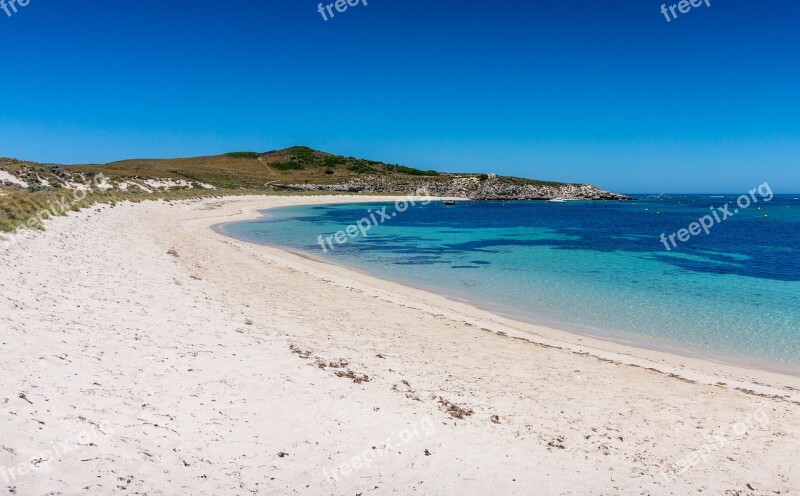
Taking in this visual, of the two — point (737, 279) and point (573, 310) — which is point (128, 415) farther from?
point (737, 279)

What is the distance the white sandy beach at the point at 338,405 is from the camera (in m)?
5.14

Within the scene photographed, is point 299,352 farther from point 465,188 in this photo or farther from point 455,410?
point 465,188

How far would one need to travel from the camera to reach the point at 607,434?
664cm

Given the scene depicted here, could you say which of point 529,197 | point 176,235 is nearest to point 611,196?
point 529,197

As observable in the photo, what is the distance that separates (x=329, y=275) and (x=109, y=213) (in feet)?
58.6

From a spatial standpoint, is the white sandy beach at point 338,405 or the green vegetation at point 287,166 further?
the green vegetation at point 287,166

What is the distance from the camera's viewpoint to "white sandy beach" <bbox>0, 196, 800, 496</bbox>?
5141 mm

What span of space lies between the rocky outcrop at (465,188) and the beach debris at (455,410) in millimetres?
109482

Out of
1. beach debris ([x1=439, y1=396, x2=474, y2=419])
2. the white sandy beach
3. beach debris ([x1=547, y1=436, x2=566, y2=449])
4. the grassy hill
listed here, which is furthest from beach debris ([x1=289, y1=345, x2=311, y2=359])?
the grassy hill

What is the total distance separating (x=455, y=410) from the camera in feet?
23.2

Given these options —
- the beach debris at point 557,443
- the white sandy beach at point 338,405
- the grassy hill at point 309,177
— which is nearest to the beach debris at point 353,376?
the white sandy beach at point 338,405

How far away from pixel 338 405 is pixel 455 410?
5.78 ft

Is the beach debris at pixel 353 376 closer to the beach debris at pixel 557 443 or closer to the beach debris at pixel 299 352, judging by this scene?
the beach debris at pixel 299 352

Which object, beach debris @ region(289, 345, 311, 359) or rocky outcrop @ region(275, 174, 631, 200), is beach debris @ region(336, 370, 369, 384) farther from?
rocky outcrop @ region(275, 174, 631, 200)
